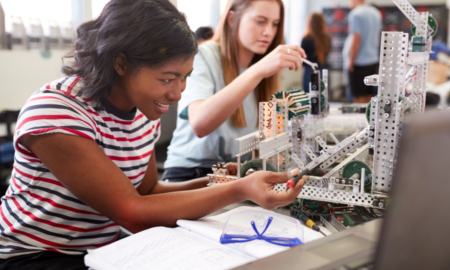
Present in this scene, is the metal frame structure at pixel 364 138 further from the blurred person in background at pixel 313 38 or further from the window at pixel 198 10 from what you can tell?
the blurred person in background at pixel 313 38

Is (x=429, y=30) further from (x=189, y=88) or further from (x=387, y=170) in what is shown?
(x=189, y=88)

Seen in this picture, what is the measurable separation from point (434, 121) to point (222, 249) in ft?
1.73

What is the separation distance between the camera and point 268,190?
864 millimetres

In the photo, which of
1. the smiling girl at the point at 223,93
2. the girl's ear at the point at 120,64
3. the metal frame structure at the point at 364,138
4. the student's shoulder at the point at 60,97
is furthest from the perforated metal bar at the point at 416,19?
the student's shoulder at the point at 60,97

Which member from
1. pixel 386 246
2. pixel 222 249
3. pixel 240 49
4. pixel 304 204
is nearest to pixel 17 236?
pixel 222 249

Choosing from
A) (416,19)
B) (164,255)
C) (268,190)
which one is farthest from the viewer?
(416,19)

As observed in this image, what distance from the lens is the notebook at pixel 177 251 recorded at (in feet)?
2.30

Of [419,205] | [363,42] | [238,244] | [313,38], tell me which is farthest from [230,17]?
[363,42]

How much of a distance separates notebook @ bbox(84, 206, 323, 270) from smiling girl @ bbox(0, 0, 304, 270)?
0.34ft

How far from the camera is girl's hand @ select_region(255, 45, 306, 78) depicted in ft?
4.42

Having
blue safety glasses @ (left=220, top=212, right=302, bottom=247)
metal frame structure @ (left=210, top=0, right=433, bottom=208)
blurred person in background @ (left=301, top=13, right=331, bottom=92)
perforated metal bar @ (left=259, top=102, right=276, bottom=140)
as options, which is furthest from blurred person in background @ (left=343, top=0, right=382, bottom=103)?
blue safety glasses @ (left=220, top=212, right=302, bottom=247)

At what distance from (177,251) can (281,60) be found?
0.81 m

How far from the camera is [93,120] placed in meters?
1.02

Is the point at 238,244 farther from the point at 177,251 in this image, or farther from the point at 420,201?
the point at 420,201
